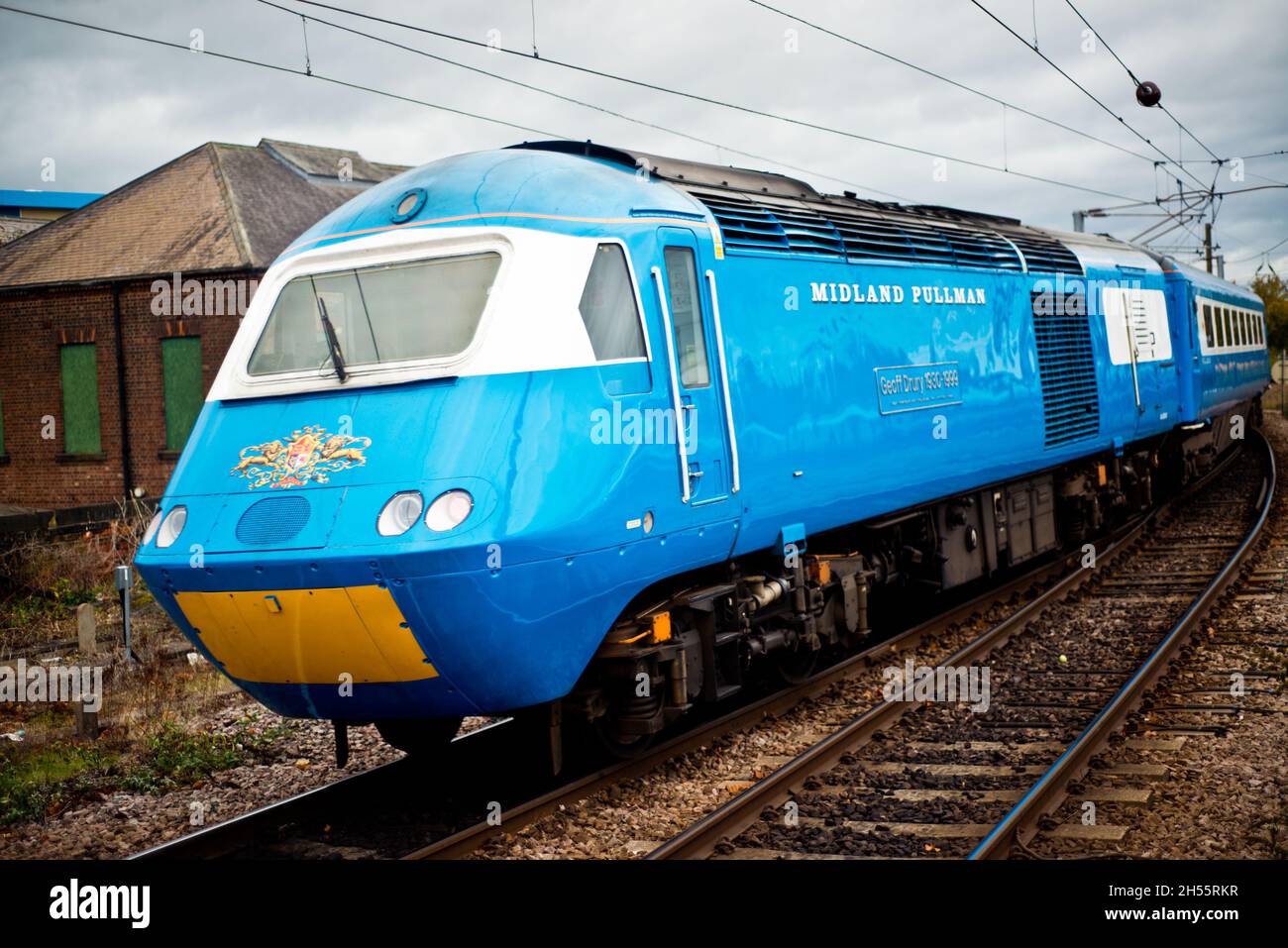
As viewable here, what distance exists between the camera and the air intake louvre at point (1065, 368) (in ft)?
39.7

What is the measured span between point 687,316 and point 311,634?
272 centimetres

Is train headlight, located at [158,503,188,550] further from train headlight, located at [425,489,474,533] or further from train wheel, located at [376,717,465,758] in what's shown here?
train wheel, located at [376,717,465,758]

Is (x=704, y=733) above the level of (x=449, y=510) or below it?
below

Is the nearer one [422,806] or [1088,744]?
[422,806]

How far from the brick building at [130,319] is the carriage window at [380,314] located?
50.3 ft

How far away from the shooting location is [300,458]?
5.91 metres

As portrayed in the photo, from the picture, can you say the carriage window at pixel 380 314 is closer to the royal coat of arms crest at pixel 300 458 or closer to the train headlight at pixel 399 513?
the royal coat of arms crest at pixel 300 458

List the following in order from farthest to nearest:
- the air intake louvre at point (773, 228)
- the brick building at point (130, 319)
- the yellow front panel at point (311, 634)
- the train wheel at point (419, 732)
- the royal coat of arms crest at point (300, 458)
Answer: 1. the brick building at point (130, 319)
2. the air intake louvre at point (773, 228)
3. the train wheel at point (419, 732)
4. the royal coat of arms crest at point (300, 458)
5. the yellow front panel at point (311, 634)

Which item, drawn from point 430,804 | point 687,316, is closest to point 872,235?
point 687,316

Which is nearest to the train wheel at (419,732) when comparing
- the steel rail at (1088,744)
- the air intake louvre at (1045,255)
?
the steel rail at (1088,744)

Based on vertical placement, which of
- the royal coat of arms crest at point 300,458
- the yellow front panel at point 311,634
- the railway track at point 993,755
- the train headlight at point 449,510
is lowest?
the railway track at point 993,755

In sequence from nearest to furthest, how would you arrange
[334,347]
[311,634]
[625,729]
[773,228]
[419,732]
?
[311,634]
[334,347]
[625,729]
[419,732]
[773,228]

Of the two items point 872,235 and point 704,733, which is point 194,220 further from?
point 704,733

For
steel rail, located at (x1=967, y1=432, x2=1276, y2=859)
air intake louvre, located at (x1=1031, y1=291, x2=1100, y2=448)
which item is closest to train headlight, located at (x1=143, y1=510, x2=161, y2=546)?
steel rail, located at (x1=967, y1=432, x2=1276, y2=859)
